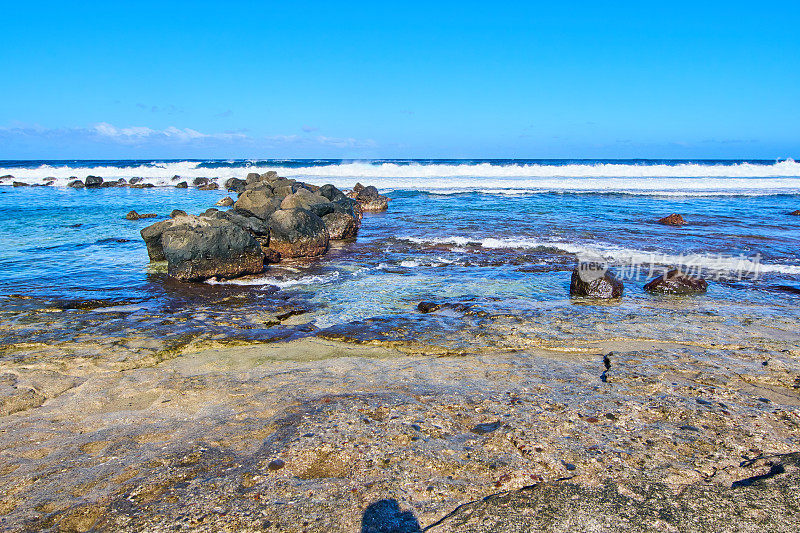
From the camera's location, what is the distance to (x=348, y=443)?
2.94m

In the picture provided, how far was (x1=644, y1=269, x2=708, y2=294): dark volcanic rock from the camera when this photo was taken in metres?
7.03

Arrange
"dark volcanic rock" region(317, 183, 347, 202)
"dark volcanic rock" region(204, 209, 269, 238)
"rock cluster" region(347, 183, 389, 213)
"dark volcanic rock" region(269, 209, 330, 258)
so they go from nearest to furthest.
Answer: "dark volcanic rock" region(204, 209, 269, 238), "dark volcanic rock" region(269, 209, 330, 258), "dark volcanic rock" region(317, 183, 347, 202), "rock cluster" region(347, 183, 389, 213)

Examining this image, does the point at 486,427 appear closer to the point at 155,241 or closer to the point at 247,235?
the point at 247,235

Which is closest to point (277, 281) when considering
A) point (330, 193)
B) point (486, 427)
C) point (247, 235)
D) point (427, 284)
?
point (247, 235)

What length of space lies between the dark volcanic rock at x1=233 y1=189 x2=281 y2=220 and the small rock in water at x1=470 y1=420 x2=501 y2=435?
379 inches

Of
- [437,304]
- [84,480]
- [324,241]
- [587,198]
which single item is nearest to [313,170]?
[587,198]

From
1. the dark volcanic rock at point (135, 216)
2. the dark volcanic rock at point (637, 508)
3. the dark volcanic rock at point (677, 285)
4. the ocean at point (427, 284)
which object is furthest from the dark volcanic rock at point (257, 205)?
the dark volcanic rock at point (637, 508)

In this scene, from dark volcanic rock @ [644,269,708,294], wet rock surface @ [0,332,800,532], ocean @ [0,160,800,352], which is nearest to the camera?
wet rock surface @ [0,332,800,532]

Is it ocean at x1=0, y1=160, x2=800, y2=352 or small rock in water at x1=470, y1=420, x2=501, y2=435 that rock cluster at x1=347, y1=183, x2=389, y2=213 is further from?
small rock in water at x1=470, y1=420, x2=501, y2=435

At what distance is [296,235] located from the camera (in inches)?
395

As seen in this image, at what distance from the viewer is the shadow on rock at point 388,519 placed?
222cm

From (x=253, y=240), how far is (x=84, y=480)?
247 inches

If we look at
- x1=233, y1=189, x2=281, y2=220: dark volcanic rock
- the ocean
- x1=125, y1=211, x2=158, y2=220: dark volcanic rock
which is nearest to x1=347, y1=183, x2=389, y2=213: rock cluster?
the ocean

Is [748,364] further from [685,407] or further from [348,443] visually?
[348,443]
